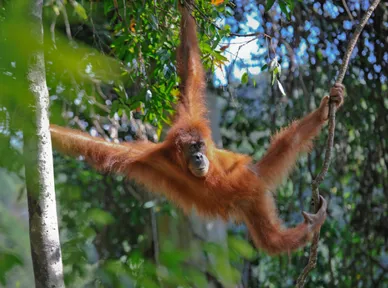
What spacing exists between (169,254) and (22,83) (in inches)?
41.4

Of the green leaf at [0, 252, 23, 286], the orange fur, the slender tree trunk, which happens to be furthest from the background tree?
the green leaf at [0, 252, 23, 286]

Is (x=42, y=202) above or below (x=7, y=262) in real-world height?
below

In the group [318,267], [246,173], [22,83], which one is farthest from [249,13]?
[22,83]

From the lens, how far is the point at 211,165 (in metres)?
4.05

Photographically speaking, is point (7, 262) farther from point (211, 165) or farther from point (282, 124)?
point (282, 124)

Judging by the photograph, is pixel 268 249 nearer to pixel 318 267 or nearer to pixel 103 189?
pixel 318 267

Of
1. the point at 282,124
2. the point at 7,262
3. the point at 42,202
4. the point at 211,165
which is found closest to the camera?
the point at 7,262

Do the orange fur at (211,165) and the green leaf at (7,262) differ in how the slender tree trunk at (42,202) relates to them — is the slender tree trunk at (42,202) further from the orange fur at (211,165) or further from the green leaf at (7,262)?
the orange fur at (211,165)

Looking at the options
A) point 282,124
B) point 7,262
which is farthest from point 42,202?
point 282,124

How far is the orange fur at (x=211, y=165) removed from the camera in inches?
153

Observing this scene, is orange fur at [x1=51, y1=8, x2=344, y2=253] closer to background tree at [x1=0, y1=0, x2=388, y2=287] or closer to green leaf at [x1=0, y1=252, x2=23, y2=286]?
background tree at [x1=0, y1=0, x2=388, y2=287]

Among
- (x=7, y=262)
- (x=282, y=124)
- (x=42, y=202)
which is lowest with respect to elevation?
(x=282, y=124)

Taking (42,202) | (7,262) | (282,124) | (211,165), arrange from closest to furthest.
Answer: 1. (7,262)
2. (42,202)
3. (211,165)
4. (282,124)

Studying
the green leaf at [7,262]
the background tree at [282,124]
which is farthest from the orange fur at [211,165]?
the green leaf at [7,262]
